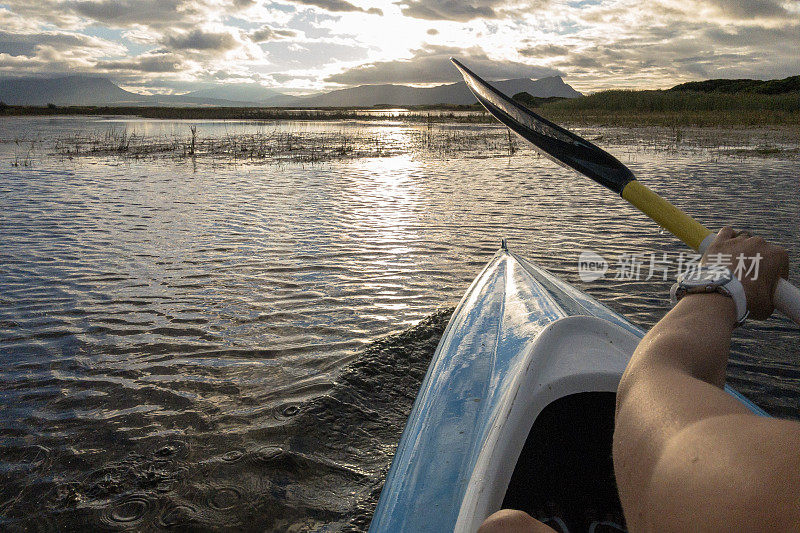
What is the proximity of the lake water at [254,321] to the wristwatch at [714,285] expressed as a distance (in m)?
1.95

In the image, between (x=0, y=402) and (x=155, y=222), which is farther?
(x=155, y=222)

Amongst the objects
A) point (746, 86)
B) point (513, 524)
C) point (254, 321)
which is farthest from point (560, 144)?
point (746, 86)

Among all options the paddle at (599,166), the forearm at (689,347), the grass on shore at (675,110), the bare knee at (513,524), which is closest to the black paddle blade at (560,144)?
the paddle at (599,166)

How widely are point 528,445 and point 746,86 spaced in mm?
80976

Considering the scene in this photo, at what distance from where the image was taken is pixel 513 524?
1.05 meters

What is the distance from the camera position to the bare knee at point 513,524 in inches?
39.8

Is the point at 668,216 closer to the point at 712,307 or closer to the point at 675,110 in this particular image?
the point at 712,307

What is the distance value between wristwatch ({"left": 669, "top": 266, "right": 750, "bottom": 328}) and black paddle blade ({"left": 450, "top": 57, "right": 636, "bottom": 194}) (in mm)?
1375

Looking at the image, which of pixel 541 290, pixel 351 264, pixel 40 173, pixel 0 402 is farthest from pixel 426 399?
pixel 40 173

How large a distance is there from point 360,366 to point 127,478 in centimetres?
165

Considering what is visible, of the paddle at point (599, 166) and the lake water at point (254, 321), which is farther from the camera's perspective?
the lake water at point (254, 321)

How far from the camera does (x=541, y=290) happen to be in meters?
3.46

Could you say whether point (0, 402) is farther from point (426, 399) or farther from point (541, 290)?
point (541, 290)

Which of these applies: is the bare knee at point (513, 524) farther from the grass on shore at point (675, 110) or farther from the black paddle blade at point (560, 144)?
the grass on shore at point (675, 110)
